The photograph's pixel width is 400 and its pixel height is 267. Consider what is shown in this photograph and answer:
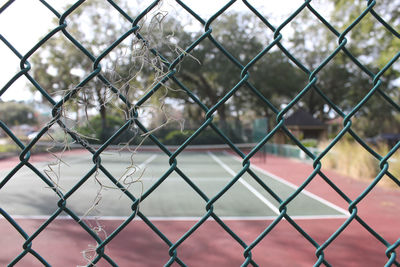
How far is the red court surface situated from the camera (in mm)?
4559

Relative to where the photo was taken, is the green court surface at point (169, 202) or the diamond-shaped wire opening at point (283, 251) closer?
the diamond-shaped wire opening at point (283, 251)

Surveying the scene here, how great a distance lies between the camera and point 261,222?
20.7ft

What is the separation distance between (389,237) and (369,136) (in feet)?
128

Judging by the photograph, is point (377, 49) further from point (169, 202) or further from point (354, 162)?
point (169, 202)

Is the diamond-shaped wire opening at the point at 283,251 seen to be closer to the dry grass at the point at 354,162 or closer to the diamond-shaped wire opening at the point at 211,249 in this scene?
the diamond-shaped wire opening at the point at 211,249

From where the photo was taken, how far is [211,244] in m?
5.13

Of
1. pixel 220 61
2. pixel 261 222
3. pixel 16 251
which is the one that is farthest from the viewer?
pixel 220 61

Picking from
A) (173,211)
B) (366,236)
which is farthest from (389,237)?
(173,211)

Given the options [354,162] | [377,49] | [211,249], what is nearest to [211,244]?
[211,249]

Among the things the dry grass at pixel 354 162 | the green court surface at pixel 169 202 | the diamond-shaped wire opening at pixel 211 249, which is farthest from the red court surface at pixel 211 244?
the dry grass at pixel 354 162

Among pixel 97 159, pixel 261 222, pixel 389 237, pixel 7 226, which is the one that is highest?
pixel 7 226

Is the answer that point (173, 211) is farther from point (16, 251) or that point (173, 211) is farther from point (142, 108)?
point (142, 108)

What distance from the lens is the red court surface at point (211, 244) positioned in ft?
15.0

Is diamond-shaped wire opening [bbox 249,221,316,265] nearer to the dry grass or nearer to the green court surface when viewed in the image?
the green court surface
